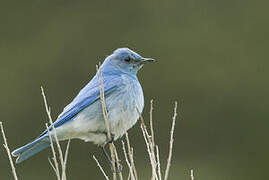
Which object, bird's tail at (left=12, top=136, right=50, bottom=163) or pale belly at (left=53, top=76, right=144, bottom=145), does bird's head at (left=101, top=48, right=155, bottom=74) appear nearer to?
pale belly at (left=53, top=76, right=144, bottom=145)

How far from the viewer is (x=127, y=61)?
215 inches

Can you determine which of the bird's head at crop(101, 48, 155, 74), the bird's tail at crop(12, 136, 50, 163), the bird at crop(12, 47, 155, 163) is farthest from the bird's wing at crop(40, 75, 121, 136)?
the bird's head at crop(101, 48, 155, 74)

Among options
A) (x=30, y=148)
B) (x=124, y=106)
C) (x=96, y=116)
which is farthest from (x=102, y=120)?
(x=30, y=148)

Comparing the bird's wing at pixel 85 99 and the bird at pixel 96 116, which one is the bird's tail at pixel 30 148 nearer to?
the bird at pixel 96 116

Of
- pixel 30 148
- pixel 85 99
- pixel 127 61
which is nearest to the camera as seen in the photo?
pixel 30 148

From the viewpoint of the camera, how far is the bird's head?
5406 millimetres

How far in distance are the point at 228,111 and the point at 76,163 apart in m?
2.64

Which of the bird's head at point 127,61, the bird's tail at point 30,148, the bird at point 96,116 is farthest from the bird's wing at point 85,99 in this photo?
the bird's head at point 127,61

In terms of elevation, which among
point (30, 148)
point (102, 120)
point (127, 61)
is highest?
point (127, 61)

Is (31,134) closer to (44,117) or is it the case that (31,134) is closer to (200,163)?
(44,117)

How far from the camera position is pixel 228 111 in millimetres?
9594

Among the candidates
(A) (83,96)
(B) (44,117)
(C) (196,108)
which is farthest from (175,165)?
(A) (83,96)

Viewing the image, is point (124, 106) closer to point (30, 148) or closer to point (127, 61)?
point (127, 61)

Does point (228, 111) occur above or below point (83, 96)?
below
